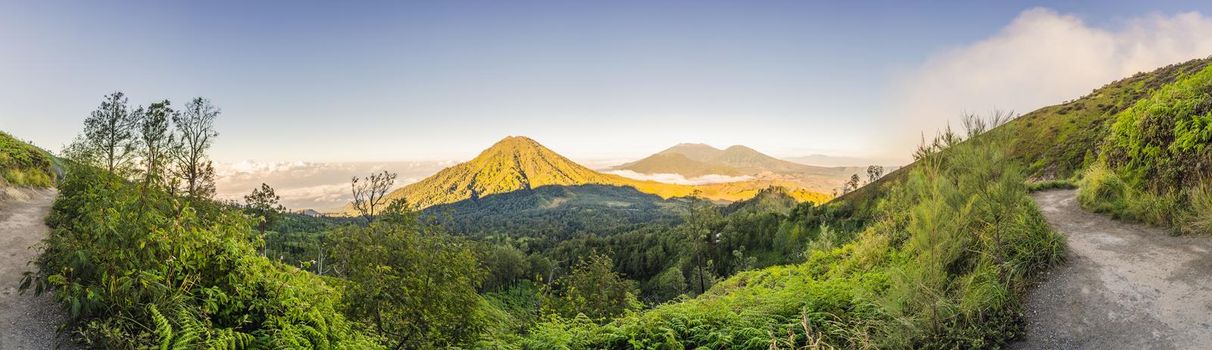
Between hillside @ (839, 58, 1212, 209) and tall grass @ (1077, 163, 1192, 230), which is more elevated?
hillside @ (839, 58, 1212, 209)

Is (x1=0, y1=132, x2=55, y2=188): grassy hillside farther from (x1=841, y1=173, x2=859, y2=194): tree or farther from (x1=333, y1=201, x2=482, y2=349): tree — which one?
(x1=841, y1=173, x2=859, y2=194): tree

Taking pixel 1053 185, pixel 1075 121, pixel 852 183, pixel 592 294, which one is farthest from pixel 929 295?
pixel 852 183

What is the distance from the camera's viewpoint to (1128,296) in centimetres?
807

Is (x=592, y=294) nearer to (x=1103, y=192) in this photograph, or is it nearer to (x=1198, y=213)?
(x=1103, y=192)

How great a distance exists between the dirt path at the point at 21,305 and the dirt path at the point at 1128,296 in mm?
15594

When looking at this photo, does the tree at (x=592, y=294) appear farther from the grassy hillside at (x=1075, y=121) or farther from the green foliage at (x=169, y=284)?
the grassy hillside at (x=1075, y=121)

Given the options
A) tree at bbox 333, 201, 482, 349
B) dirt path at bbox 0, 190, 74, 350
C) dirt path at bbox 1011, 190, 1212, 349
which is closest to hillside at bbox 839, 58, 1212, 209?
dirt path at bbox 1011, 190, 1212, 349

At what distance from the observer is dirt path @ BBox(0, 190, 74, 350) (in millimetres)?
7594

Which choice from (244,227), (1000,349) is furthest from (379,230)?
(1000,349)

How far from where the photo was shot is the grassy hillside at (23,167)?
18.6m

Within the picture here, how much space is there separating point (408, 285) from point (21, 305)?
6595 mm

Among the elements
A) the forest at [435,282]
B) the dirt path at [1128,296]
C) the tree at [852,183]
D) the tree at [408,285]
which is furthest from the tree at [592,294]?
the tree at [852,183]

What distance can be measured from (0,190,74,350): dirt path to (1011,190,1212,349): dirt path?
1559 cm

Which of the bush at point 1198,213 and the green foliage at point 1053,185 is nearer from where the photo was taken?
the bush at point 1198,213
